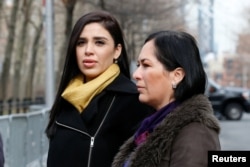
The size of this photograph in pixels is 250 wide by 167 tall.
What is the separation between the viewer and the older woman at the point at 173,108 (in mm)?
2193

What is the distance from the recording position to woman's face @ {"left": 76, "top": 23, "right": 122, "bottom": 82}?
3244 millimetres

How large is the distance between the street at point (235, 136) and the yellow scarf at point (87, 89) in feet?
31.4

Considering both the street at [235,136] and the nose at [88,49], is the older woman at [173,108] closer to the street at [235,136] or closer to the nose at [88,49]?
the nose at [88,49]

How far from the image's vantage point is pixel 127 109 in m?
3.16

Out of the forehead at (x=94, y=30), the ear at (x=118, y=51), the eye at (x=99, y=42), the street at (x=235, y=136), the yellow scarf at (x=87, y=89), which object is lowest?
the street at (x=235, y=136)

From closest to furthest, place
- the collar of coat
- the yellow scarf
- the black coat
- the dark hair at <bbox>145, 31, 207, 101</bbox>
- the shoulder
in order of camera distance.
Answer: the shoulder, the collar of coat, the dark hair at <bbox>145, 31, 207, 101</bbox>, the black coat, the yellow scarf

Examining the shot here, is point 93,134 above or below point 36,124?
above

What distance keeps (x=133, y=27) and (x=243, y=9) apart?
109ft

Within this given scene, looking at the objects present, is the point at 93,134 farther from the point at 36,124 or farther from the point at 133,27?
the point at 133,27

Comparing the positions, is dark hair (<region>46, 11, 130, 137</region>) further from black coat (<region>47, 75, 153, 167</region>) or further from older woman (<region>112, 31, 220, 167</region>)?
older woman (<region>112, 31, 220, 167</region>)

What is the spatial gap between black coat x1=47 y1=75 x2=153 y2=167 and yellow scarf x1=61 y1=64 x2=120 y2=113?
0.09 feet

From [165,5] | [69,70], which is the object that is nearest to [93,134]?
[69,70]

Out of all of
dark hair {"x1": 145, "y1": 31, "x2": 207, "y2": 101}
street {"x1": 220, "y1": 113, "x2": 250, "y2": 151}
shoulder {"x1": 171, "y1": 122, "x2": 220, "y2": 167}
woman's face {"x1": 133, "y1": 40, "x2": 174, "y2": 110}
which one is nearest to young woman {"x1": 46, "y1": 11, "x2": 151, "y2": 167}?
woman's face {"x1": 133, "y1": 40, "x2": 174, "y2": 110}

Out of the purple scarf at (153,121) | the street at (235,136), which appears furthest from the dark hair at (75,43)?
the street at (235,136)
